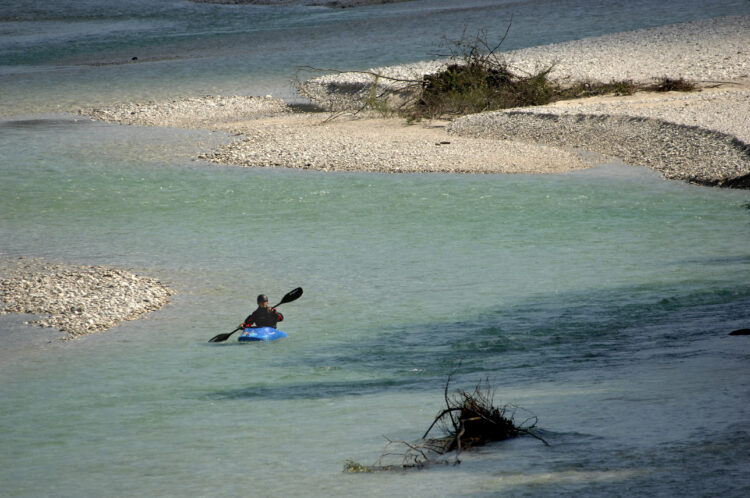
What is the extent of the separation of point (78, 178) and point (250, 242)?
211 inches

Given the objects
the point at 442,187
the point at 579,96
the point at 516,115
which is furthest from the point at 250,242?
the point at 579,96

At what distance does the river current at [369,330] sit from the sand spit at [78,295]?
0.24m

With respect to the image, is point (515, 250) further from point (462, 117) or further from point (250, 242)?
point (462, 117)

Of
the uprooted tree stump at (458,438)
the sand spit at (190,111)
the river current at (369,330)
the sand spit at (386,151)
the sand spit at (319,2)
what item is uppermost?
the sand spit at (319,2)

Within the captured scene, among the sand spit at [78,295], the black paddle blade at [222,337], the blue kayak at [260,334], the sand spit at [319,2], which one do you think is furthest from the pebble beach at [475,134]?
the sand spit at [319,2]

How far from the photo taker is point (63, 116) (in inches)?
938

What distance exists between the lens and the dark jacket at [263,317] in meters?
8.82

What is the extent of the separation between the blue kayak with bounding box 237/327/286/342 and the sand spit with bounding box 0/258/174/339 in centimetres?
145

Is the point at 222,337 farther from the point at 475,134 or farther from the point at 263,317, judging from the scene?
the point at 475,134

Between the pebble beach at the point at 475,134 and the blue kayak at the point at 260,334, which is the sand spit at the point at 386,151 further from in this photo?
the blue kayak at the point at 260,334

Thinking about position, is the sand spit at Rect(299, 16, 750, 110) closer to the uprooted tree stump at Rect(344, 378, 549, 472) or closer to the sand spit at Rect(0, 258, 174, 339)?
the sand spit at Rect(0, 258, 174, 339)

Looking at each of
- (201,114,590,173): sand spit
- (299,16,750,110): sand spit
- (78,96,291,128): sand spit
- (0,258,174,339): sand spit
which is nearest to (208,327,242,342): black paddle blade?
(0,258,174,339): sand spit

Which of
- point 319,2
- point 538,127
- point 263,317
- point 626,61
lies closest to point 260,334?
point 263,317

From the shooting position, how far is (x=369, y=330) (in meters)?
9.08
